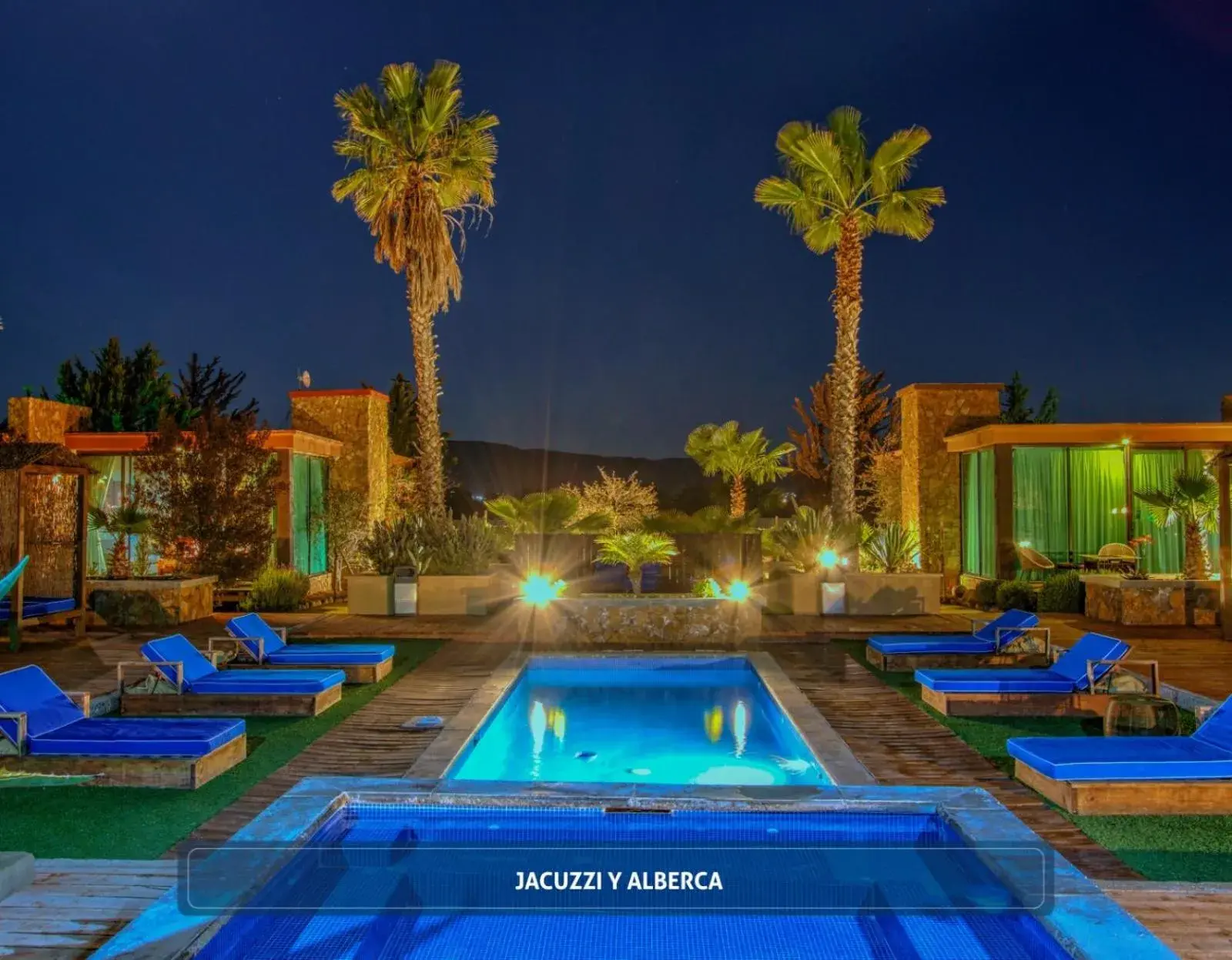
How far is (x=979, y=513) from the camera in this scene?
16500 mm

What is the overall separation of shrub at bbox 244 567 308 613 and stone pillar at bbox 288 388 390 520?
11.3 ft

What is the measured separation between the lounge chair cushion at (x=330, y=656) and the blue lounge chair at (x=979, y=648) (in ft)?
16.9

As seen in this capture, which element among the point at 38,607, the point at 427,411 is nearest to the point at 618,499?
the point at 427,411

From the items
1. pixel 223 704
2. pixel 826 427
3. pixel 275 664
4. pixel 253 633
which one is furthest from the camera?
pixel 826 427

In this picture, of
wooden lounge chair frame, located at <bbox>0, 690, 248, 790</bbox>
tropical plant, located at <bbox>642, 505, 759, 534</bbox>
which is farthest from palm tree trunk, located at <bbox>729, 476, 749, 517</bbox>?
wooden lounge chair frame, located at <bbox>0, 690, 248, 790</bbox>

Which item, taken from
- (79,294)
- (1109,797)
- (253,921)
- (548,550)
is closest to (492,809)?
(253,921)

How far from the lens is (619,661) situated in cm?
1002

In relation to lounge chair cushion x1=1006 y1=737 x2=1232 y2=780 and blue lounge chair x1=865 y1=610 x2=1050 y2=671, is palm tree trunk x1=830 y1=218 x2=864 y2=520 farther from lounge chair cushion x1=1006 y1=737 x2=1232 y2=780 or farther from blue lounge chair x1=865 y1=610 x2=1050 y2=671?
lounge chair cushion x1=1006 y1=737 x2=1232 y2=780

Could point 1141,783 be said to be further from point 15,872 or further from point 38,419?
point 38,419

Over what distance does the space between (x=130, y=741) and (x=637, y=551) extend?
10.7m

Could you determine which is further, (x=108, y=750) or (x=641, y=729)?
(x=641, y=729)

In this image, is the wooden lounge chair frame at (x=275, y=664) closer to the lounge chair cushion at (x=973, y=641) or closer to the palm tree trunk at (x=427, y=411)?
the lounge chair cushion at (x=973, y=641)

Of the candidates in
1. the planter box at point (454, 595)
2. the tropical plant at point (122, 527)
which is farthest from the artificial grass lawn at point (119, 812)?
the tropical plant at point (122, 527)

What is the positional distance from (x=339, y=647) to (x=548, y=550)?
26.5ft
